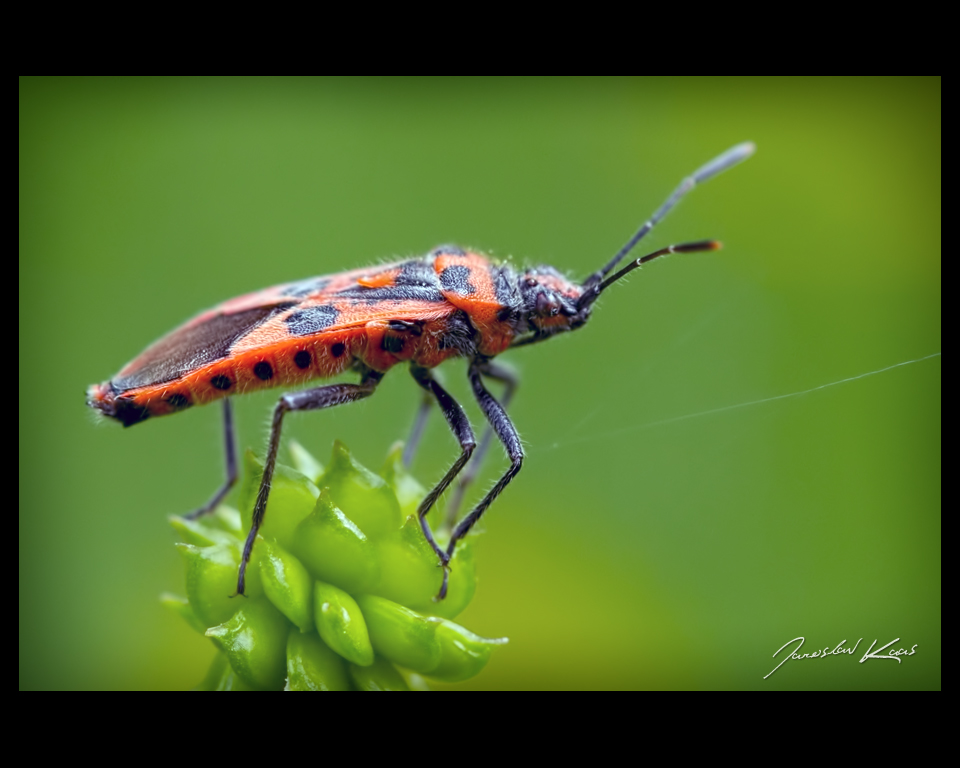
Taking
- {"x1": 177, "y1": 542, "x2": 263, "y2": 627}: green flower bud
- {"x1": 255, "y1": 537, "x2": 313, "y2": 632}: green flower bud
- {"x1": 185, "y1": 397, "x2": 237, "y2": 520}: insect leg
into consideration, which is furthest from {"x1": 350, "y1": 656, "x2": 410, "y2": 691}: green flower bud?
{"x1": 185, "y1": 397, "x2": 237, "y2": 520}: insect leg

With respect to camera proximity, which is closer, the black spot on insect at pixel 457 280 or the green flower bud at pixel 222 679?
the green flower bud at pixel 222 679

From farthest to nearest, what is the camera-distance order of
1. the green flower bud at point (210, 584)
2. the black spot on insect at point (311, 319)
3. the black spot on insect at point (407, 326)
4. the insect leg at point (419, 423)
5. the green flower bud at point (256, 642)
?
1. the insect leg at point (419, 423)
2. the black spot on insect at point (407, 326)
3. the black spot on insect at point (311, 319)
4. the green flower bud at point (210, 584)
5. the green flower bud at point (256, 642)

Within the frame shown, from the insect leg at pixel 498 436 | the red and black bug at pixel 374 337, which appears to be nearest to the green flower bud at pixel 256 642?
the insect leg at pixel 498 436

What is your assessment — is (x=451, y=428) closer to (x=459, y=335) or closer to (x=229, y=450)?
(x=459, y=335)

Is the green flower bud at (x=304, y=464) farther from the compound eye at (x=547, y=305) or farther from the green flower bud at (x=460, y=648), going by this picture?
the compound eye at (x=547, y=305)

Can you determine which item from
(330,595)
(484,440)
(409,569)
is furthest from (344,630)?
(484,440)

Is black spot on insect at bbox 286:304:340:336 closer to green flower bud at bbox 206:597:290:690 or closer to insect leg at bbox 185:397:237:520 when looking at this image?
insect leg at bbox 185:397:237:520
